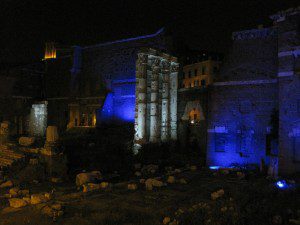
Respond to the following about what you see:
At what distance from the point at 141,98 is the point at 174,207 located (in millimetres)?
13101

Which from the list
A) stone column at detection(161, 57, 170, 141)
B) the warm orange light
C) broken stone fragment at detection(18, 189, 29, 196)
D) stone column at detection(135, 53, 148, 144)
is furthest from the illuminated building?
broken stone fragment at detection(18, 189, 29, 196)

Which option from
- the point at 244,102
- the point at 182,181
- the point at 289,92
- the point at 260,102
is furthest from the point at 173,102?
the point at 182,181

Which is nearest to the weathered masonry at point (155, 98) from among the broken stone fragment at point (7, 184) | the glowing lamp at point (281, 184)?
the broken stone fragment at point (7, 184)

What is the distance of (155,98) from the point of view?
895 inches

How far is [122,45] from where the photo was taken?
3234 cm

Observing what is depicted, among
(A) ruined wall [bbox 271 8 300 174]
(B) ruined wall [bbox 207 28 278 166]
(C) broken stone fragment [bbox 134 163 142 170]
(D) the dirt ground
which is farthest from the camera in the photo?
(C) broken stone fragment [bbox 134 163 142 170]

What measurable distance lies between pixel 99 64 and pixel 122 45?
152 inches

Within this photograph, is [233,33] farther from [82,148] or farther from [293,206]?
[82,148]

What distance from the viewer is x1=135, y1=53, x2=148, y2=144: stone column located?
21.9 m

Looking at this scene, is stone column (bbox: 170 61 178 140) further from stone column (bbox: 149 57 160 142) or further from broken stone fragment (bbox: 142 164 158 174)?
broken stone fragment (bbox: 142 164 158 174)

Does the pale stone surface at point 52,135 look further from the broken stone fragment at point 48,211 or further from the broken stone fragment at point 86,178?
the broken stone fragment at point 48,211

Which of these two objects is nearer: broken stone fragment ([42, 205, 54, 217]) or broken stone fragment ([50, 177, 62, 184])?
broken stone fragment ([42, 205, 54, 217])

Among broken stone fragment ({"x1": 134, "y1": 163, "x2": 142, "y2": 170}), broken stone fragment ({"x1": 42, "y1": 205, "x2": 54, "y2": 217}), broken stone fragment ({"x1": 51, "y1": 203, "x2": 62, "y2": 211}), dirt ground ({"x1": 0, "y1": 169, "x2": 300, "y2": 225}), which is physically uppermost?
broken stone fragment ({"x1": 51, "y1": 203, "x2": 62, "y2": 211})

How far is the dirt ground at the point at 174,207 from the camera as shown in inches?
333
